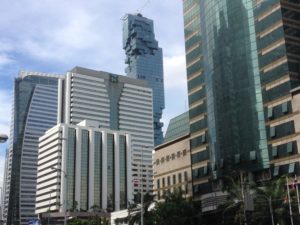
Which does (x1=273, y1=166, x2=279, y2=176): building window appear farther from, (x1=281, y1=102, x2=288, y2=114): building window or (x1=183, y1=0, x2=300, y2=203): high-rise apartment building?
(x1=281, y1=102, x2=288, y2=114): building window

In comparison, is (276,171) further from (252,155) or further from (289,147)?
(252,155)

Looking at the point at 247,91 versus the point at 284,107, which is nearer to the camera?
the point at 284,107

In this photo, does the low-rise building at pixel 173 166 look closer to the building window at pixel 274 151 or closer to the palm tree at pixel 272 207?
the building window at pixel 274 151

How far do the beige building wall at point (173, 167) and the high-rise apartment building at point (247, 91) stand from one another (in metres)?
4.25

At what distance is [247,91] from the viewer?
8581 centimetres

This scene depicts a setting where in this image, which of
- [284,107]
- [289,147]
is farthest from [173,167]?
[289,147]

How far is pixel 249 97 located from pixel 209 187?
19569 mm

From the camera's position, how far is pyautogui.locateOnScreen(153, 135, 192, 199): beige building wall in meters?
103

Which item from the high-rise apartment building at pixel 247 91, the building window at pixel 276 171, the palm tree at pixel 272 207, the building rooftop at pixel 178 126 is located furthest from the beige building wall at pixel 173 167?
the building rooftop at pixel 178 126

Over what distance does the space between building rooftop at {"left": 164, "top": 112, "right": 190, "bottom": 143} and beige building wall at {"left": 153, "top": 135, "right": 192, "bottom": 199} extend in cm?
4074

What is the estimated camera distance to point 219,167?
88.9 metres

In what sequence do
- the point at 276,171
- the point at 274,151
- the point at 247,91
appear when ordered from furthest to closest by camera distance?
the point at 247,91
the point at 274,151
the point at 276,171

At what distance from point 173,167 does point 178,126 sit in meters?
52.3

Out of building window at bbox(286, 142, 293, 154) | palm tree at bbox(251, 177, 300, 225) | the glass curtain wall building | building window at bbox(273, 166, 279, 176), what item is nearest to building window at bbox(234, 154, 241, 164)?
the glass curtain wall building
